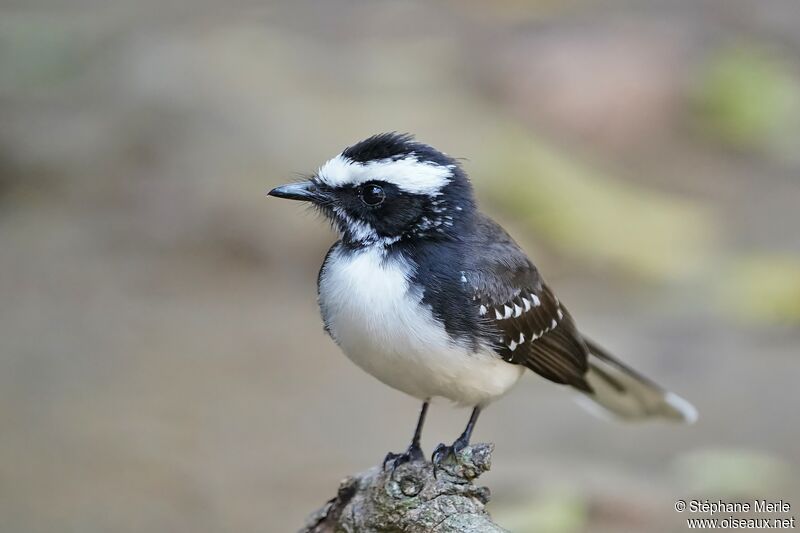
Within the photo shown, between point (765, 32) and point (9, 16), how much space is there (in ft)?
29.6

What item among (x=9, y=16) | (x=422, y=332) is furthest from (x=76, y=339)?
(x=422, y=332)

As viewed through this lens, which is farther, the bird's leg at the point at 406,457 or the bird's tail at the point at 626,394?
the bird's tail at the point at 626,394

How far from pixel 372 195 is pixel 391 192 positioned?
3.4 inches

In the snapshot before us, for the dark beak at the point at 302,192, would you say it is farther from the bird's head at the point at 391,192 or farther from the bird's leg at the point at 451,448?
the bird's leg at the point at 451,448

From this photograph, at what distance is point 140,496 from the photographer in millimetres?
7434

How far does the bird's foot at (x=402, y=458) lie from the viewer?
477cm

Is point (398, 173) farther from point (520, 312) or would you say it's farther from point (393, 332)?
point (520, 312)

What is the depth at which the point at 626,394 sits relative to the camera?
6.12 metres

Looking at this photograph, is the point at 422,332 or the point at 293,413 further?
the point at 293,413

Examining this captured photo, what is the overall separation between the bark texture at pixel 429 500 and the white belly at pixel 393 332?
326 mm

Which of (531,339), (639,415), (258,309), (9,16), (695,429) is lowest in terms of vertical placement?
(531,339)

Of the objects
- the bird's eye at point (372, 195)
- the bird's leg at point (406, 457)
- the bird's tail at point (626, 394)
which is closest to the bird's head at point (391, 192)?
the bird's eye at point (372, 195)

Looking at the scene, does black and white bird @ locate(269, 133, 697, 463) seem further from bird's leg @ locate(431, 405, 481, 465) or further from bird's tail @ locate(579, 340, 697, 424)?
bird's tail @ locate(579, 340, 697, 424)

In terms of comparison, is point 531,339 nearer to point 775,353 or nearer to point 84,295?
point 775,353
